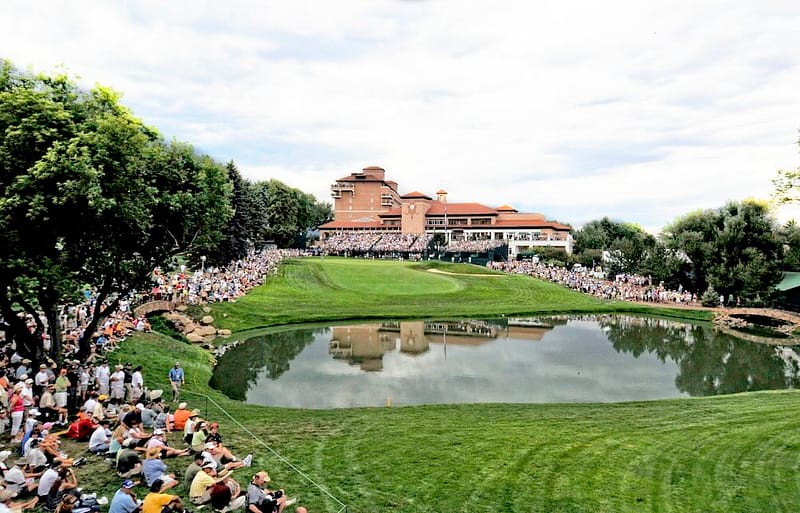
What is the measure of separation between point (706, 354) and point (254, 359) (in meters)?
24.0

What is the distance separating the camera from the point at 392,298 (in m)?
44.5

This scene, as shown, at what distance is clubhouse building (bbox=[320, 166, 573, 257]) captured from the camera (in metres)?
89.1

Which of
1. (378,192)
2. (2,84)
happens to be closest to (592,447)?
(2,84)

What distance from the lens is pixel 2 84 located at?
44.4 feet

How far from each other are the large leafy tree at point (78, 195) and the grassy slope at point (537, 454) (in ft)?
16.0

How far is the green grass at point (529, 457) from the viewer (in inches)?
387

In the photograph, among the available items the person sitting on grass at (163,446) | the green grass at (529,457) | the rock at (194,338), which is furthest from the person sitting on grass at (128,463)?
the rock at (194,338)

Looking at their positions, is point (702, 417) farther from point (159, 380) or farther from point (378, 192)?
point (378, 192)

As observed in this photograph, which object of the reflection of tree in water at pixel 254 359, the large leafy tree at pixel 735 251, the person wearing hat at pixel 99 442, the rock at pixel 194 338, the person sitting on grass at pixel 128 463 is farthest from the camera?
the large leafy tree at pixel 735 251

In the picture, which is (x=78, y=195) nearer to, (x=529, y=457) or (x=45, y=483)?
(x=45, y=483)

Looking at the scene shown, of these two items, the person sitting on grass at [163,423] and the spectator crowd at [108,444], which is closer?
the spectator crowd at [108,444]

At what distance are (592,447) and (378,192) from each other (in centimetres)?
9021

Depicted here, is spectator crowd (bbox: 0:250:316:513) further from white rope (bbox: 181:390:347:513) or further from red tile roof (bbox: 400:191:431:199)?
red tile roof (bbox: 400:191:431:199)

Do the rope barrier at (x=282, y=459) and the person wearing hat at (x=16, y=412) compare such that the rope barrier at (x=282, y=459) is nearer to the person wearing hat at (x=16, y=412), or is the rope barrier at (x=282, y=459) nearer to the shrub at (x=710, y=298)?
the person wearing hat at (x=16, y=412)
